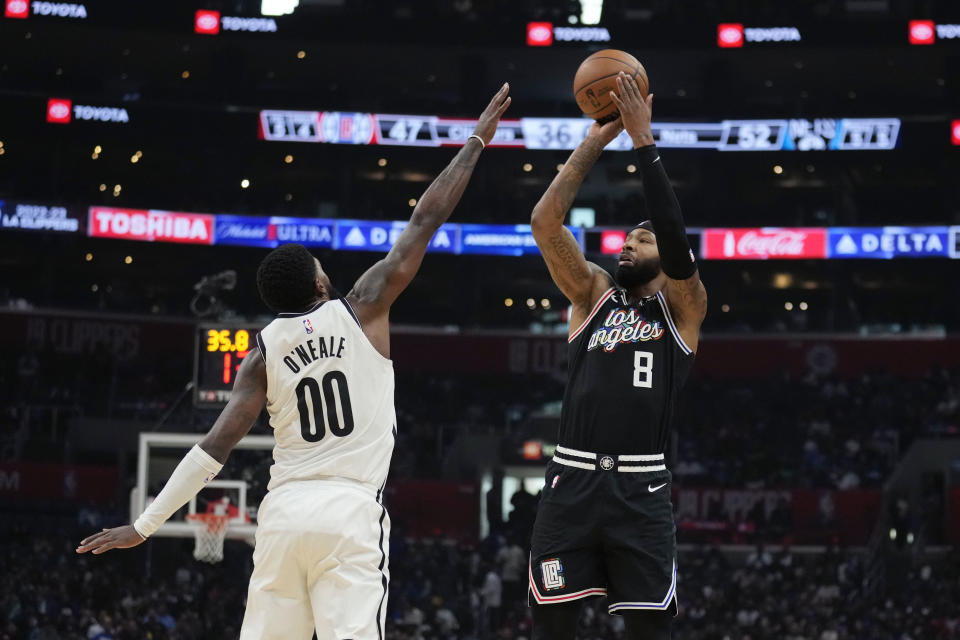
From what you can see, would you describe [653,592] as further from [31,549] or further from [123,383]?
[123,383]

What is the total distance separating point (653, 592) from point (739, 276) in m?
34.0

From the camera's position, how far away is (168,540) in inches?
1054

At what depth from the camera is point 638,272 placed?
6.33 m

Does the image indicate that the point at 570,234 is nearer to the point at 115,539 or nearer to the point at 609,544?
the point at 609,544

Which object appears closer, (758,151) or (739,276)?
(758,151)

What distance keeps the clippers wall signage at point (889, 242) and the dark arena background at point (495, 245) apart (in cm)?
8

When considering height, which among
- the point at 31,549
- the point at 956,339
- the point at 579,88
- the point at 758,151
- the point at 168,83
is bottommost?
the point at 31,549

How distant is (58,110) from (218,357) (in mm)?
20807

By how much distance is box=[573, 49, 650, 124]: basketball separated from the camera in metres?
6.42

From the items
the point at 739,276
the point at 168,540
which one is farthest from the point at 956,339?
the point at 168,540

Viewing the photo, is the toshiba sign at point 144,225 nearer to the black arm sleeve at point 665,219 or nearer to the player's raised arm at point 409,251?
the player's raised arm at point 409,251

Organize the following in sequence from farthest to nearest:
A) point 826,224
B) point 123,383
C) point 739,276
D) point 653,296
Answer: point 739,276, point 826,224, point 123,383, point 653,296

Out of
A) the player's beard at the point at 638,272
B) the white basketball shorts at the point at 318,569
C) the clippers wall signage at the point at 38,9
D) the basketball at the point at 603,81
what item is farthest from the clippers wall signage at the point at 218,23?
the white basketball shorts at the point at 318,569

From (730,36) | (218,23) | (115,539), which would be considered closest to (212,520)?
(115,539)
